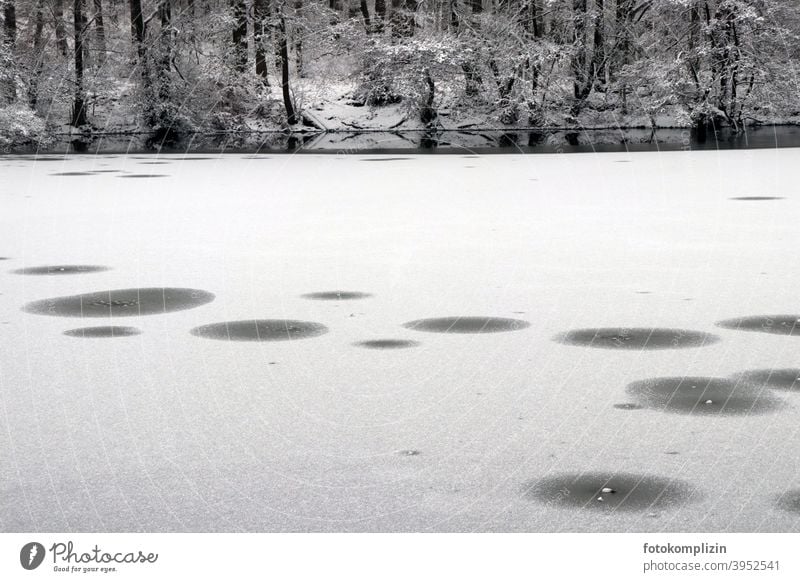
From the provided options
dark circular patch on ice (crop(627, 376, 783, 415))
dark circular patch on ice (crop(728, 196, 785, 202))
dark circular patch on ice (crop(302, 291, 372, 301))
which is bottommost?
dark circular patch on ice (crop(728, 196, 785, 202))

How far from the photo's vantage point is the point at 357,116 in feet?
134

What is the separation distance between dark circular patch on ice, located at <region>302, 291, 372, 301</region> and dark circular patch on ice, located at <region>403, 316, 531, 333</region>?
3.14ft

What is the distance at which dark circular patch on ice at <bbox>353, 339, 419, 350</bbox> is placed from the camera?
21.7 feet

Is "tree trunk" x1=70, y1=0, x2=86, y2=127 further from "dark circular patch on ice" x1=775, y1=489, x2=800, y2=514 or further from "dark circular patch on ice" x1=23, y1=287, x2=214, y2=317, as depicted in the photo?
"dark circular patch on ice" x1=775, y1=489, x2=800, y2=514

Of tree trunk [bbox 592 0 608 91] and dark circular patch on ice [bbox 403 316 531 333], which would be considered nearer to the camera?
dark circular patch on ice [bbox 403 316 531 333]

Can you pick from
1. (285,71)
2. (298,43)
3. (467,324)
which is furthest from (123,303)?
(298,43)

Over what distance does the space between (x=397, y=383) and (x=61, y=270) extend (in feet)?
15.4

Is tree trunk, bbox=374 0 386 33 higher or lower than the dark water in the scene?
higher

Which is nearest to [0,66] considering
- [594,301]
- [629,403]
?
[594,301]

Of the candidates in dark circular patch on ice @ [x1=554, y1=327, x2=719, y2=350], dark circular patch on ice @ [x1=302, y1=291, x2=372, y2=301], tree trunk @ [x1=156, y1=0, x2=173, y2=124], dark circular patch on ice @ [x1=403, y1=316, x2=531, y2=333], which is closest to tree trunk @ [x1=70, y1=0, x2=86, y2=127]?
tree trunk @ [x1=156, y1=0, x2=173, y2=124]

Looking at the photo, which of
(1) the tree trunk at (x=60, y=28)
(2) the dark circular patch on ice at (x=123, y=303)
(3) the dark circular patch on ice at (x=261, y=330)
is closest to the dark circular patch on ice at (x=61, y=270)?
(2) the dark circular patch on ice at (x=123, y=303)

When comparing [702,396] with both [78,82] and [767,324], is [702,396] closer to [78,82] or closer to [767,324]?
[767,324]
